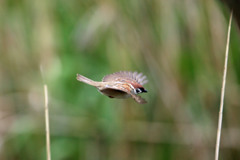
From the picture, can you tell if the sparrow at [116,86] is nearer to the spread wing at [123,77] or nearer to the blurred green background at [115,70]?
the spread wing at [123,77]

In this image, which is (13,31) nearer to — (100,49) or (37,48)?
(37,48)

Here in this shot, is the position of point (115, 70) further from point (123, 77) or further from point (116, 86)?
point (116, 86)

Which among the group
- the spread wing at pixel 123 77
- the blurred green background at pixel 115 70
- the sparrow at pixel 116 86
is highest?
the blurred green background at pixel 115 70

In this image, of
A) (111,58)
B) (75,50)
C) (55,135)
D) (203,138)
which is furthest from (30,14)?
(203,138)

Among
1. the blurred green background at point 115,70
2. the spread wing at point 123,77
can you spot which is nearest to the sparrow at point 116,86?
the spread wing at point 123,77

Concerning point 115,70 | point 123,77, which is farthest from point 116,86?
point 115,70

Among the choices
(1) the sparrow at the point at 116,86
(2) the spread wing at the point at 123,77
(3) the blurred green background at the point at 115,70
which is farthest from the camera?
(3) the blurred green background at the point at 115,70

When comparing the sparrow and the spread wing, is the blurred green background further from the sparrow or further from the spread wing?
the sparrow

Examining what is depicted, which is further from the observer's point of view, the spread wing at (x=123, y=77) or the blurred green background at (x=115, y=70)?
the blurred green background at (x=115, y=70)

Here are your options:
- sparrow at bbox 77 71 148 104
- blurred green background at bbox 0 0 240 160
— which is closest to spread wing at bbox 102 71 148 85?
sparrow at bbox 77 71 148 104
